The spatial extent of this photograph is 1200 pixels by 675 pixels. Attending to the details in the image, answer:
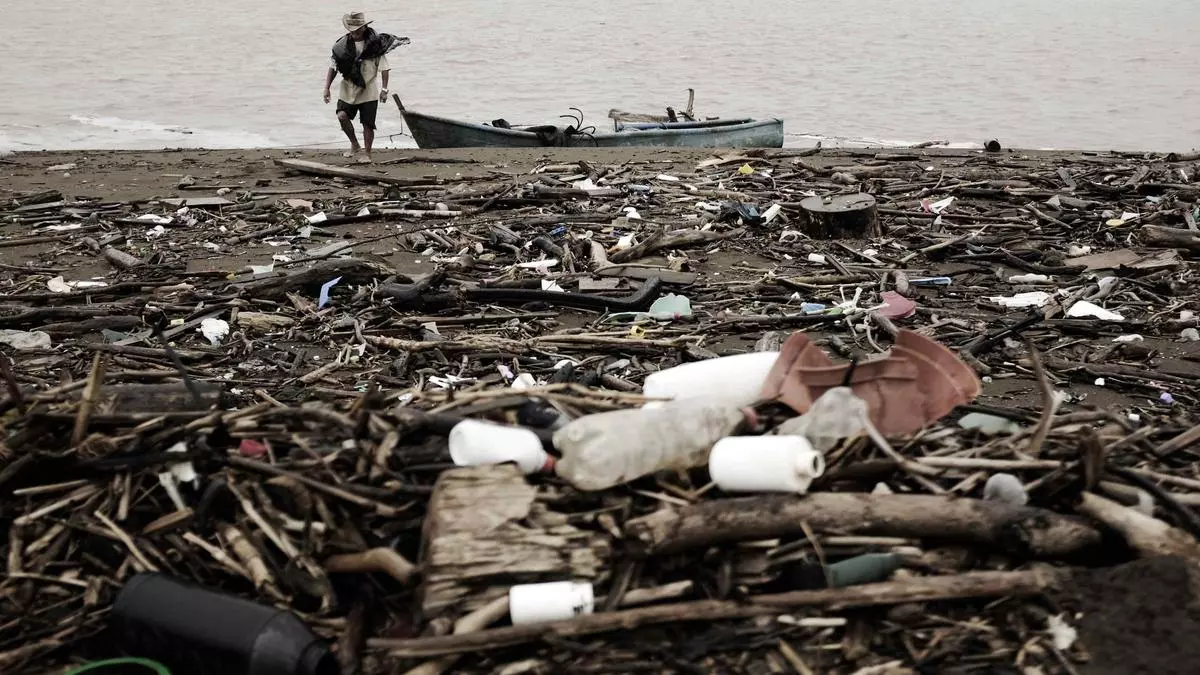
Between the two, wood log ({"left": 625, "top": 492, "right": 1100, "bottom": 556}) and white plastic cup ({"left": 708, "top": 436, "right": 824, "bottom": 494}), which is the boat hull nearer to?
white plastic cup ({"left": 708, "top": 436, "right": 824, "bottom": 494})

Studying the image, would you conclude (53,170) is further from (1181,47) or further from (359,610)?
(1181,47)

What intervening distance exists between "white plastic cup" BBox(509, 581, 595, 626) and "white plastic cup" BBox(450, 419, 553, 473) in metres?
0.47

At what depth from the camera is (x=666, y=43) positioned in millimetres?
33469

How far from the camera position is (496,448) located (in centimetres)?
297

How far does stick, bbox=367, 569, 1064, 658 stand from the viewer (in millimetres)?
2529

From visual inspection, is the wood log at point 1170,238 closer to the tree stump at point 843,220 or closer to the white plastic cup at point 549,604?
the tree stump at point 843,220

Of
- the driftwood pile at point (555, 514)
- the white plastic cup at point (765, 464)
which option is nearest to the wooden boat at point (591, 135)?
the driftwood pile at point (555, 514)

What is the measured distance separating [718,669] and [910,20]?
4087cm

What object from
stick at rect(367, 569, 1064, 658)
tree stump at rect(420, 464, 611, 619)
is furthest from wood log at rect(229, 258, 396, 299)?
stick at rect(367, 569, 1064, 658)

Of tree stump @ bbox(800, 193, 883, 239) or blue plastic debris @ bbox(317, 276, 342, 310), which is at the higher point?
tree stump @ bbox(800, 193, 883, 239)

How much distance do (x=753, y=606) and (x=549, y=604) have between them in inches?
22.0

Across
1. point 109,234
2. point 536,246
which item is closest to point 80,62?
point 109,234

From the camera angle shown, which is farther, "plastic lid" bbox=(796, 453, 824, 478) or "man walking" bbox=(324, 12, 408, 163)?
"man walking" bbox=(324, 12, 408, 163)

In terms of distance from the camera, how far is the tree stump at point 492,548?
2650 mm
